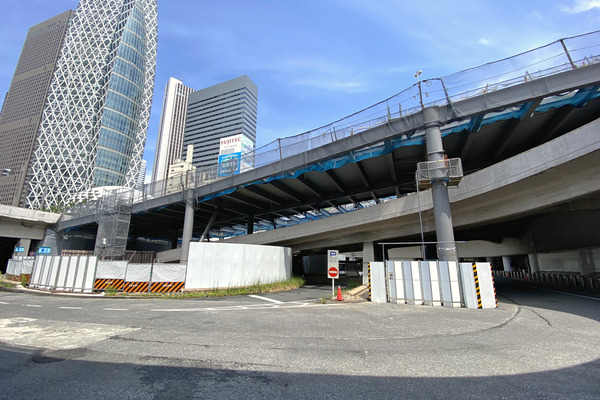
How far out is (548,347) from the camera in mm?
5488

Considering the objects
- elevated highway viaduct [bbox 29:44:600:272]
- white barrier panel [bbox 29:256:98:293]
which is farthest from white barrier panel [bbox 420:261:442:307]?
white barrier panel [bbox 29:256:98:293]

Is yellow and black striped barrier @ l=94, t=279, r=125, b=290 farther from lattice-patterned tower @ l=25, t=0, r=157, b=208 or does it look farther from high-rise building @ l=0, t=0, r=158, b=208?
high-rise building @ l=0, t=0, r=158, b=208

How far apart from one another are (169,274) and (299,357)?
13983 millimetres

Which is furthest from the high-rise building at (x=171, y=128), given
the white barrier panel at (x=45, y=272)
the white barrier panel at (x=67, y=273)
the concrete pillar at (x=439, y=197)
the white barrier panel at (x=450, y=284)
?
the white barrier panel at (x=450, y=284)

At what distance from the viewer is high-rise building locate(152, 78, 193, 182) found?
175 m

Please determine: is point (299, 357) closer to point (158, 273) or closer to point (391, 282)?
point (391, 282)

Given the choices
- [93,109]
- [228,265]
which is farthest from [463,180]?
[93,109]

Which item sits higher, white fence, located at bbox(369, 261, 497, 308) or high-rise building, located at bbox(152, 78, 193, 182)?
high-rise building, located at bbox(152, 78, 193, 182)

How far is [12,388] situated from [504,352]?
7.82 meters

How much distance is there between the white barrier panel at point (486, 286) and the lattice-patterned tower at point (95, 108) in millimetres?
134293

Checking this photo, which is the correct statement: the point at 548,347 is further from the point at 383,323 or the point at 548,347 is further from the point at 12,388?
the point at 12,388

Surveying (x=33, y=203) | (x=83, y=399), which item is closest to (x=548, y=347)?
(x=83, y=399)

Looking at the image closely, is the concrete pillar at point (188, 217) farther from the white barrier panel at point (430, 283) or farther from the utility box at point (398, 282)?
the white barrier panel at point (430, 283)

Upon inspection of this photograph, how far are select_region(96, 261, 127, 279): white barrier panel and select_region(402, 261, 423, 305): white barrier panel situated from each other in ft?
53.0
